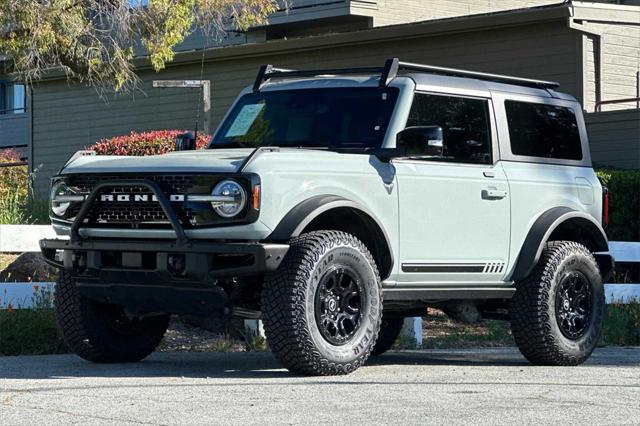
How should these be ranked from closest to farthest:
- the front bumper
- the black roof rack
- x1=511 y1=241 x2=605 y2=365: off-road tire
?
the front bumper < the black roof rack < x1=511 y1=241 x2=605 y2=365: off-road tire

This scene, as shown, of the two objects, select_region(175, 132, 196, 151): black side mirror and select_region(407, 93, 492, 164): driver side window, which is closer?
select_region(407, 93, 492, 164): driver side window

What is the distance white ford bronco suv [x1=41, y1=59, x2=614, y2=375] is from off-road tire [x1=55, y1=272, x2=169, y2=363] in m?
0.01

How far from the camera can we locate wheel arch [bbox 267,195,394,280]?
28.0 ft

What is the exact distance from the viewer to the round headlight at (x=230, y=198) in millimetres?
8422

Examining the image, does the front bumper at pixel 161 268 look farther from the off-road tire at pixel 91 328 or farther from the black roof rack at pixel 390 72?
the black roof rack at pixel 390 72

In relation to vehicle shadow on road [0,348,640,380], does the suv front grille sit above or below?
above

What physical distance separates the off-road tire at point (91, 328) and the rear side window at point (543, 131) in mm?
3271

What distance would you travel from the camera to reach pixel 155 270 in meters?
8.61

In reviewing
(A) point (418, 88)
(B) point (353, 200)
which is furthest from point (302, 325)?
(A) point (418, 88)

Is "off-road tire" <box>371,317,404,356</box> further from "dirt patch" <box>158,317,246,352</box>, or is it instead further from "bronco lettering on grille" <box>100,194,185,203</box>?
"bronco lettering on grille" <box>100,194,185,203</box>

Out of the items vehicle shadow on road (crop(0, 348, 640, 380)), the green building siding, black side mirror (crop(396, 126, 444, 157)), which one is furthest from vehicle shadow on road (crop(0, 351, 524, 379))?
the green building siding

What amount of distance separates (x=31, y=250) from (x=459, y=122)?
6.72 m

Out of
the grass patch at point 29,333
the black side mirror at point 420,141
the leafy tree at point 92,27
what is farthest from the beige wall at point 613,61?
the black side mirror at point 420,141

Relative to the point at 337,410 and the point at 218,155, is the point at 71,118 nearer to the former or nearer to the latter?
the point at 218,155
